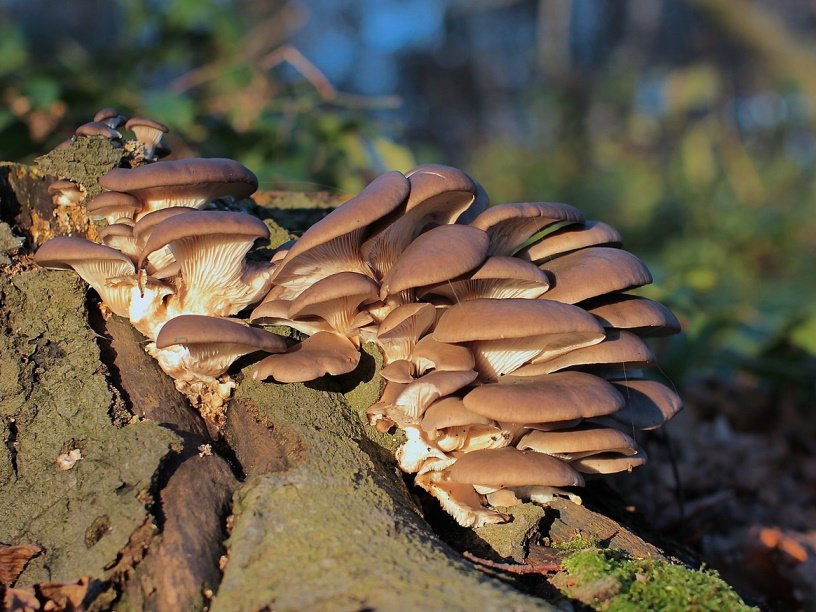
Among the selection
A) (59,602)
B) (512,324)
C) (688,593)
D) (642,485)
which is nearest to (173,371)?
(59,602)

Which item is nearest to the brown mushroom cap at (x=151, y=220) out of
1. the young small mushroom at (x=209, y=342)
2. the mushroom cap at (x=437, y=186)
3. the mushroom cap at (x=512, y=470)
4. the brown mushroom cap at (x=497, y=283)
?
the young small mushroom at (x=209, y=342)

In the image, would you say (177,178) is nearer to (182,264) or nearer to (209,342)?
(182,264)

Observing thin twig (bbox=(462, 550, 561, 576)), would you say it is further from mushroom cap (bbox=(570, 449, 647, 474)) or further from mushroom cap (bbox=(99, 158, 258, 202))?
mushroom cap (bbox=(99, 158, 258, 202))

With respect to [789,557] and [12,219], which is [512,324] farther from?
[789,557]

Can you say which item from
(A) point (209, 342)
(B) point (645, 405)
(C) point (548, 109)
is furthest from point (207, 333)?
(C) point (548, 109)

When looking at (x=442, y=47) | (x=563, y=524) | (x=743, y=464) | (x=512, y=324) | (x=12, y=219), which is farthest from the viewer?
(x=442, y=47)

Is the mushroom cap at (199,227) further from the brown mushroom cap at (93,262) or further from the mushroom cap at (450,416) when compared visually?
the mushroom cap at (450,416)
